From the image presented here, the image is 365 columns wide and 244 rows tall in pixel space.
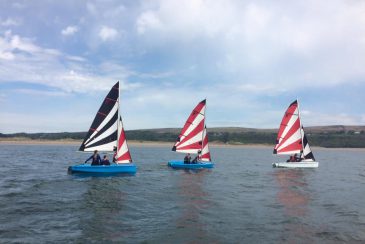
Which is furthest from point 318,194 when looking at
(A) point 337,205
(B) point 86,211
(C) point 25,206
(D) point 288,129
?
(D) point 288,129

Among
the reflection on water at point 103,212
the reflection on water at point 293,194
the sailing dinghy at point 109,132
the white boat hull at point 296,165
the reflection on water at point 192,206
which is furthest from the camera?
the white boat hull at point 296,165

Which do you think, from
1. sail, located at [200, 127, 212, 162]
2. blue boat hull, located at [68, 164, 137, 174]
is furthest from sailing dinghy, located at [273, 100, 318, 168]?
blue boat hull, located at [68, 164, 137, 174]

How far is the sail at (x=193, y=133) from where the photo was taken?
39.5m

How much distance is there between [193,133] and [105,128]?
1147 cm

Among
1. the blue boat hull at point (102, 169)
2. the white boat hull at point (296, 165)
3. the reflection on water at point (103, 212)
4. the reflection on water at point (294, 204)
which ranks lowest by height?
Result: the reflection on water at point (294, 204)

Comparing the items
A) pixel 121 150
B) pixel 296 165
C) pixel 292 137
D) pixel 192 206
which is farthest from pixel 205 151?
pixel 192 206

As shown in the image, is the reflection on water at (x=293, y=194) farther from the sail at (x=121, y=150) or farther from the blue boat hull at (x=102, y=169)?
the sail at (x=121, y=150)

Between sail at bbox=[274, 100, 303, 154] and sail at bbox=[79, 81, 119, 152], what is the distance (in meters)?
19.1

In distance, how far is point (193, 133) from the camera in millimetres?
39750

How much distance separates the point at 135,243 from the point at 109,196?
8864 mm

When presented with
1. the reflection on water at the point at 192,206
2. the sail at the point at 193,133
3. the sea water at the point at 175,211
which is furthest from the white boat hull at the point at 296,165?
the reflection on water at the point at 192,206

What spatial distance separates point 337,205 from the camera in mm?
20000

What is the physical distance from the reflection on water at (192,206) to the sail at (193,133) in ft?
26.5

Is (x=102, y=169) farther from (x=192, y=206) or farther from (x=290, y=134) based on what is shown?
(x=290, y=134)
